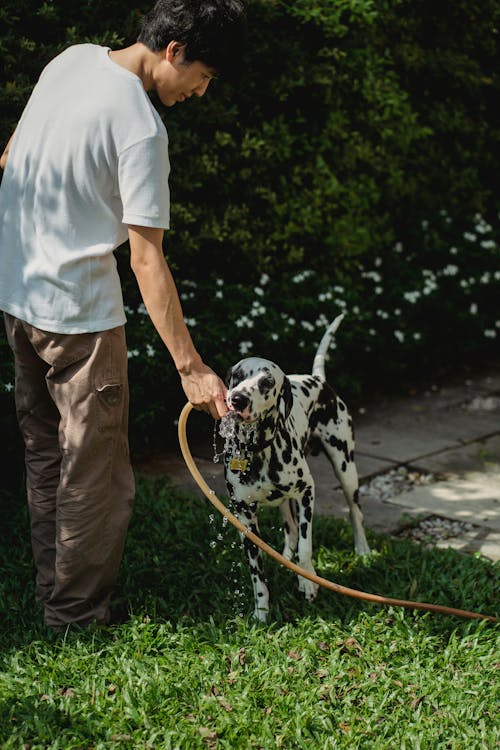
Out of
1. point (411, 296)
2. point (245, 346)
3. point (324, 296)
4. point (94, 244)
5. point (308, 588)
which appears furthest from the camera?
point (411, 296)

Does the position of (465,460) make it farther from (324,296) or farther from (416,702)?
(416,702)

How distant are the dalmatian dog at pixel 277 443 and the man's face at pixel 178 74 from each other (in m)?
1.05

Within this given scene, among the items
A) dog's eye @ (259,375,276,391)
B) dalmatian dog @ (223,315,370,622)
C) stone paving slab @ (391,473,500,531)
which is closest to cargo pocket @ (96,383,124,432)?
dalmatian dog @ (223,315,370,622)

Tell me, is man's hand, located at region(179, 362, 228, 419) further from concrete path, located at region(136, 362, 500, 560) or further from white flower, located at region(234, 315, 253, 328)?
white flower, located at region(234, 315, 253, 328)

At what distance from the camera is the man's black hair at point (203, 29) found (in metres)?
3.20

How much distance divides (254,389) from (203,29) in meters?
1.31

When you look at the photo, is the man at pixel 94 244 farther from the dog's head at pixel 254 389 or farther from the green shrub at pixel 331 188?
the green shrub at pixel 331 188

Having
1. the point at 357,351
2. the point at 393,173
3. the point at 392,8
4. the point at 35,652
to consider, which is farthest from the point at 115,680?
the point at 392,8

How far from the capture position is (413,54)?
792 centimetres

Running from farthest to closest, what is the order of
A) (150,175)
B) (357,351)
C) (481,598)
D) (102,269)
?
(357,351)
(481,598)
(102,269)
(150,175)

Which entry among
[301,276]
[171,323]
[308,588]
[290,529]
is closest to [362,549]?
[290,529]

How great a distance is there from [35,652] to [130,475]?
2.61 ft

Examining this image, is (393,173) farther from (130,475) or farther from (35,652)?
(35,652)

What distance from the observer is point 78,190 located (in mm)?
3312
